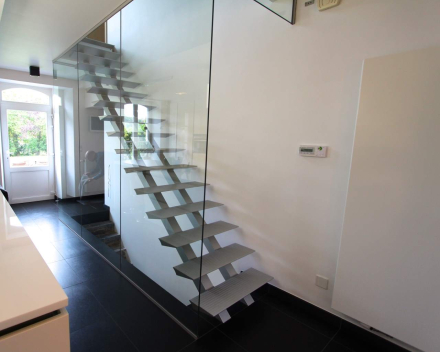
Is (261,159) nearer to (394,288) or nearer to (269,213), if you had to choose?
(269,213)

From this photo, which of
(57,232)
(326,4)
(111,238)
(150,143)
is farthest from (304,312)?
(57,232)

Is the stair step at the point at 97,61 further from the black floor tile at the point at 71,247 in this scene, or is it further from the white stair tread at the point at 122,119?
the black floor tile at the point at 71,247

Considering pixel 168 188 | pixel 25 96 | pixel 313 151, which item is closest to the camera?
pixel 313 151

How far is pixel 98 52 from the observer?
11.0 feet

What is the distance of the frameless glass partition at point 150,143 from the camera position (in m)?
2.10

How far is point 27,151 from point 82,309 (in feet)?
16.1

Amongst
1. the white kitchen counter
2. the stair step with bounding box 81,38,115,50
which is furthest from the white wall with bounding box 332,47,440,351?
the stair step with bounding box 81,38,115,50

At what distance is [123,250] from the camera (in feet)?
9.66

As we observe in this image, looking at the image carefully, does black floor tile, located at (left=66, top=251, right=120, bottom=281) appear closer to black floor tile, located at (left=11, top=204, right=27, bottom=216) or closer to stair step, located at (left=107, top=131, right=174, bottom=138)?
stair step, located at (left=107, top=131, right=174, bottom=138)

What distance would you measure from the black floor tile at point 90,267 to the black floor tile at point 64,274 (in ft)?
0.14

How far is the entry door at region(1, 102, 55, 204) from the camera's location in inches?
208

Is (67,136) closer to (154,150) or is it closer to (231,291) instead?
(154,150)

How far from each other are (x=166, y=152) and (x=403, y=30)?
81.9 inches

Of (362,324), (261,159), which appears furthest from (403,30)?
(362,324)
